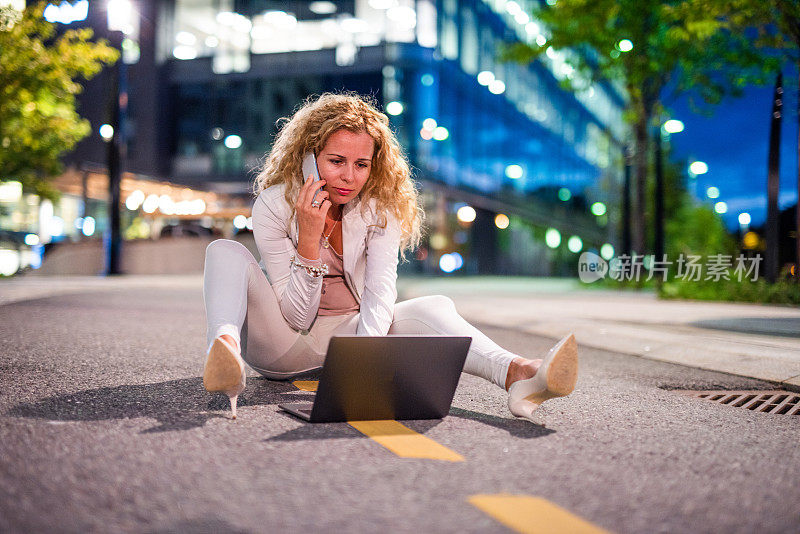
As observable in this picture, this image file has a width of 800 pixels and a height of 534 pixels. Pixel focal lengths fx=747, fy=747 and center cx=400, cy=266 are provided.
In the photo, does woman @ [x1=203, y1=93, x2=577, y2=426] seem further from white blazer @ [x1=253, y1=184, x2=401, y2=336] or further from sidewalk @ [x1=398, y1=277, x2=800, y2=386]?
sidewalk @ [x1=398, y1=277, x2=800, y2=386]

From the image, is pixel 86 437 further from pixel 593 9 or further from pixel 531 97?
pixel 531 97

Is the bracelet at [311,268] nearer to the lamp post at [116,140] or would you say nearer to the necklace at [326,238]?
the necklace at [326,238]

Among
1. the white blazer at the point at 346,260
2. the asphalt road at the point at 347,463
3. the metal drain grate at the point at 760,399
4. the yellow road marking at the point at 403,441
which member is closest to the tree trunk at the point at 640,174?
the metal drain grate at the point at 760,399

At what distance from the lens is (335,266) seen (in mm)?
3889

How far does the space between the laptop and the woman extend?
8.7 inches

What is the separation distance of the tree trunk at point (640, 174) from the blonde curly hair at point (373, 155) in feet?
53.8

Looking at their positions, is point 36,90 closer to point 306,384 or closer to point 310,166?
point 306,384

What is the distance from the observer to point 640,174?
19953mm

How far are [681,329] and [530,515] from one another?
7.04m

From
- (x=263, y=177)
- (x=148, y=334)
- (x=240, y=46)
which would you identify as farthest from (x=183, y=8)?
(x=263, y=177)

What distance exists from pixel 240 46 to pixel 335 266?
4146cm

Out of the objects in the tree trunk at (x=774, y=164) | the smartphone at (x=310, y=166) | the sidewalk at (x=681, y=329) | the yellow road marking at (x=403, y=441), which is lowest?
the sidewalk at (x=681, y=329)

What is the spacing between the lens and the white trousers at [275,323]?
11.0ft

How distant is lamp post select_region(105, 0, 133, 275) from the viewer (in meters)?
20.6
